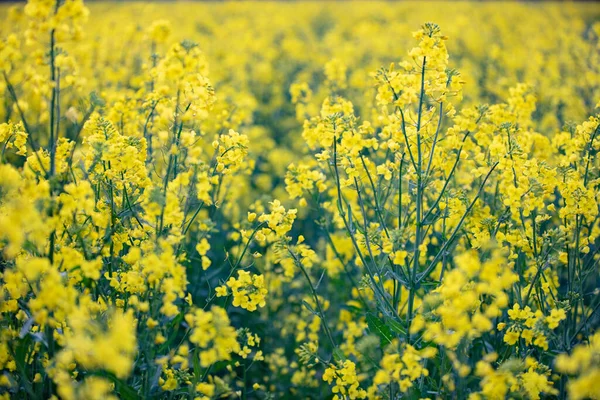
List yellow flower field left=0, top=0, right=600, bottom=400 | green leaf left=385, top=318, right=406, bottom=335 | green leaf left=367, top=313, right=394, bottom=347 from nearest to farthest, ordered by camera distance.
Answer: yellow flower field left=0, top=0, right=600, bottom=400 → green leaf left=385, top=318, right=406, bottom=335 → green leaf left=367, top=313, right=394, bottom=347

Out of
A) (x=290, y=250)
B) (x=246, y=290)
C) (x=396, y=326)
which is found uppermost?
(x=290, y=250)

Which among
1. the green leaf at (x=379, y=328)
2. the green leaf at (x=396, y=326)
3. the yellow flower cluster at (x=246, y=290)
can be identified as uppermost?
the yellow flower cluster at (x=246, y=290)

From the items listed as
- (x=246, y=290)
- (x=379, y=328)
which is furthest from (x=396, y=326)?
(x=246, y=290)

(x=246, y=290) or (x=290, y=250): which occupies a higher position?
(x=290, y=250)

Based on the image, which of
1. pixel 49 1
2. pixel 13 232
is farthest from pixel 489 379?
pixel 49 1

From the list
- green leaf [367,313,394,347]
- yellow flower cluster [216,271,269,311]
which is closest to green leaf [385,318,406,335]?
green leaf [367,313,394,347]

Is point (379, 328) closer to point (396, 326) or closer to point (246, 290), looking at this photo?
point (396, 326)

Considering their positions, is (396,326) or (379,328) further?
(379,328)

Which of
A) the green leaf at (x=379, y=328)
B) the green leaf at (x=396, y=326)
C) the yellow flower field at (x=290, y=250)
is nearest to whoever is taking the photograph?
the yellow flower field at (x=290, y=250)

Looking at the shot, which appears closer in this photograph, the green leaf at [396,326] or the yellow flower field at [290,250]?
the yellow flower field at [290,250]

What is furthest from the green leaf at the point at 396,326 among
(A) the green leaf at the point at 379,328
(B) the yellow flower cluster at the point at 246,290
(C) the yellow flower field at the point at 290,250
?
(B) the yellow flower cluster at the point at 246,290

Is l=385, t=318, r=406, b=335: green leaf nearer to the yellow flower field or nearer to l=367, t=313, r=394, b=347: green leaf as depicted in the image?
the yellow flower field

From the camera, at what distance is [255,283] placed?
316cm

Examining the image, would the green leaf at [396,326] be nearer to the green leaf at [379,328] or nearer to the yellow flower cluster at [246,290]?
the green leaf at [379,328]
